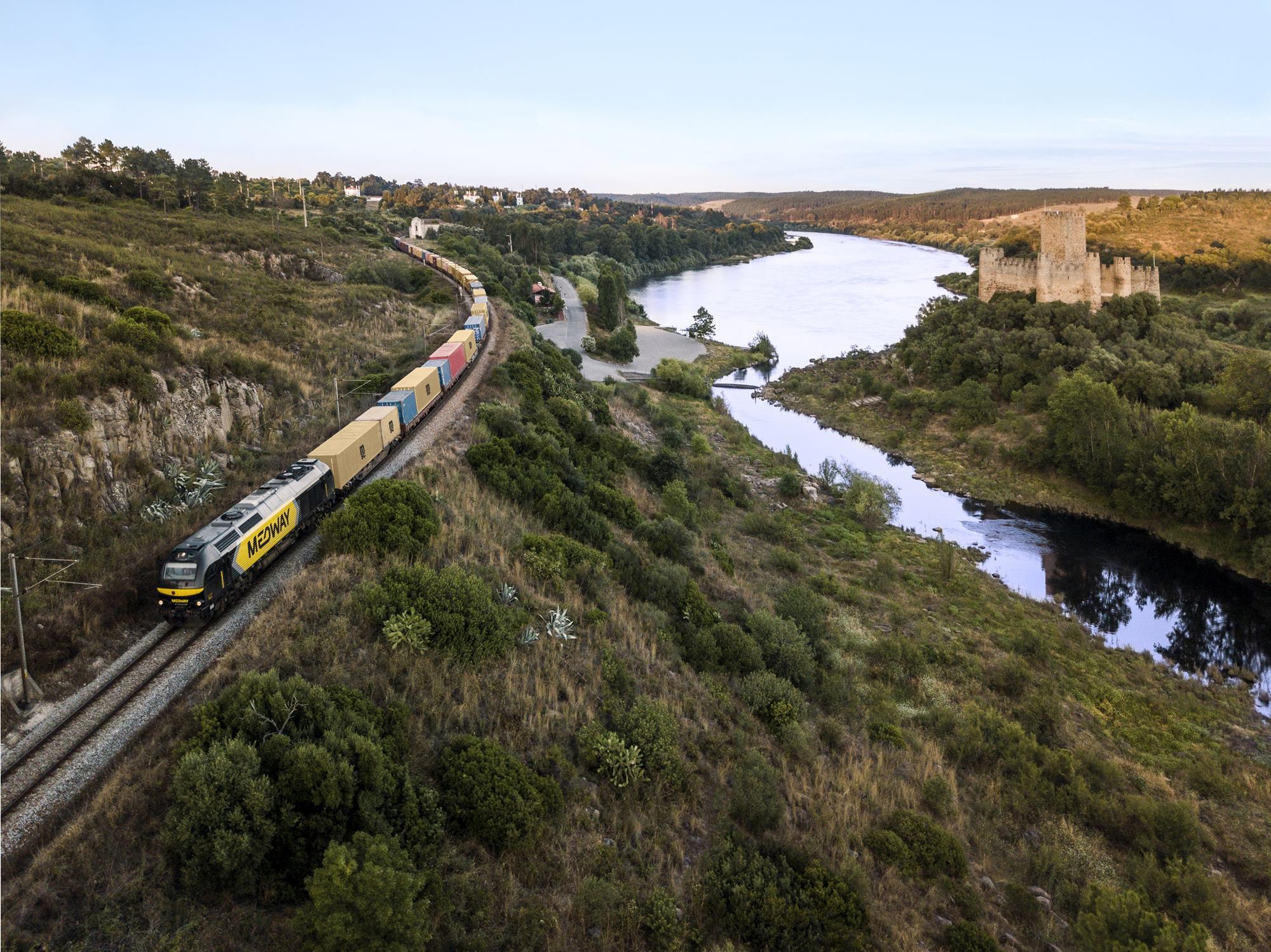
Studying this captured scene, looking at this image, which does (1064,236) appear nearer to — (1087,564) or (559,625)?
(1087,564)

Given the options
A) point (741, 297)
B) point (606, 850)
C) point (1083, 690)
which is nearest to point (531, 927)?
point (606, 850)

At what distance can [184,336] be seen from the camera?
21781mm

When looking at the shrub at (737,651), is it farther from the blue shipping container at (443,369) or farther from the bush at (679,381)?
the bush at (679,381)

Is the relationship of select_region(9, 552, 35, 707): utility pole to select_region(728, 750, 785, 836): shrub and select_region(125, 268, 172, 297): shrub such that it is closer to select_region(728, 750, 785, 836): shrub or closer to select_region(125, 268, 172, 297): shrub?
select_region(728, 750, 785, 836): shrub

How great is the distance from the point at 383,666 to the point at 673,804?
5.06 meters

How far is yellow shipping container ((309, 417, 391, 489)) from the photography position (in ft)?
58.5

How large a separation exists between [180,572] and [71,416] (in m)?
6.08

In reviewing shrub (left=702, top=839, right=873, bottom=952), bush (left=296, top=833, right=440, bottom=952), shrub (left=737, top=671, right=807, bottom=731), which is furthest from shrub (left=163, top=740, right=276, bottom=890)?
shrub (left=737, top=671, right=807, bottom=731)

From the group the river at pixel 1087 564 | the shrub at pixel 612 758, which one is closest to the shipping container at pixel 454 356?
the river at pixel 1087 564

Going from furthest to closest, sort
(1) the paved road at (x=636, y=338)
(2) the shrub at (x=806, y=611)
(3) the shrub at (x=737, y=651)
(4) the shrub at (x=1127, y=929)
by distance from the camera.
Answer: (1) the paved road at (x=636, y=338) → (2) the shrub at (x=806, y=611) → (3) the shrub at (x=737, y=651) → (4) the shrub at (x=1127, y=929)

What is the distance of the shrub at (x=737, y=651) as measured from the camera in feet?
51.9

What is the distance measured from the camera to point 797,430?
47.4 metres

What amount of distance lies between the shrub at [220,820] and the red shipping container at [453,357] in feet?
70.6

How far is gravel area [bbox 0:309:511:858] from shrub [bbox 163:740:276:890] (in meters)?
1.88
